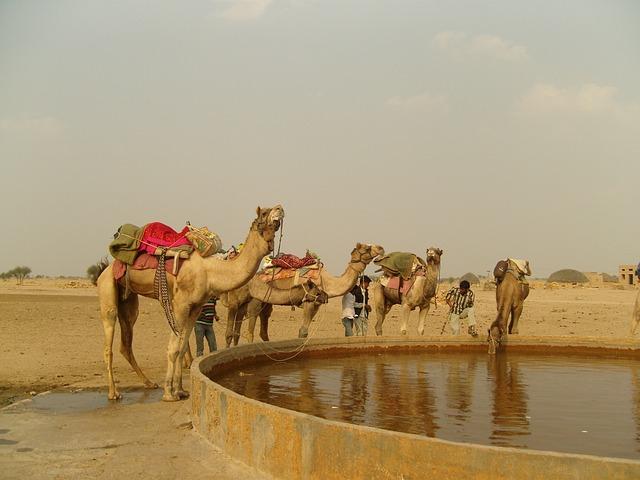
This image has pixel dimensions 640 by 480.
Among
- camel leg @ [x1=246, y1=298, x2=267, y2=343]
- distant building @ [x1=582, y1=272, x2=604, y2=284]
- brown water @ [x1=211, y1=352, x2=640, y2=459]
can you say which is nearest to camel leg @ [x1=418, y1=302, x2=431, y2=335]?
brown water @ [x1=211, y1=352, x2=640, y2=459]

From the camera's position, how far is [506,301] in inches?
531

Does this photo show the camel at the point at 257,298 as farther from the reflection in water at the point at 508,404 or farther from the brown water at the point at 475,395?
the reflection in water at the point at 508,404

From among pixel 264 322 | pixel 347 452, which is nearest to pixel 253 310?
pixel 264 322

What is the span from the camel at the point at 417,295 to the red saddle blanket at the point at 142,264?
7.08 m

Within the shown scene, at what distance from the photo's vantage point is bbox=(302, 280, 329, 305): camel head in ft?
46.6

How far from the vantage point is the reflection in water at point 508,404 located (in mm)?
6585

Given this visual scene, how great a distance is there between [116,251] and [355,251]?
5.90 meters

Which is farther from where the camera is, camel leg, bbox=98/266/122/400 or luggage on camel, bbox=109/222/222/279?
camel leg, bbox=98/266/122/400

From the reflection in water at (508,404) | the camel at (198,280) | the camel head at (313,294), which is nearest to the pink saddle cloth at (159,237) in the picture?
the camel at (198,280)

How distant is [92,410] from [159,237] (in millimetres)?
2477

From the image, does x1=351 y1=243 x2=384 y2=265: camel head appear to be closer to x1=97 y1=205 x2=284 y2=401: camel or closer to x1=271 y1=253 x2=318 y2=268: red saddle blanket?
x1=271 y1=253 x2=318 y2=268: red saddle blanket

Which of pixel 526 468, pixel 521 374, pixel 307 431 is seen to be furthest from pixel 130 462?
pixel 521 374

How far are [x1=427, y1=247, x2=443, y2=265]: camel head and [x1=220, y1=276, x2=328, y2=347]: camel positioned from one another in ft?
8.86

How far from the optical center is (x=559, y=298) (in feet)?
137
